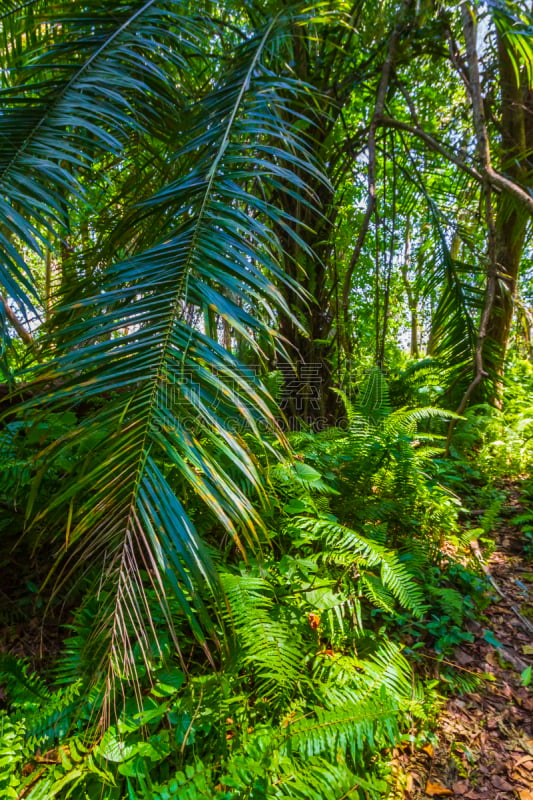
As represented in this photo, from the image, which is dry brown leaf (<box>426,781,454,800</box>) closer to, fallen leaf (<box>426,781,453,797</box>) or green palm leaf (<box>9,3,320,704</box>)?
fallen leaf (<box>426,781,453,797</box>)

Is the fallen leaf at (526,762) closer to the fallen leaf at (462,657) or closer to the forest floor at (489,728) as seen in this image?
the forest floor at (489,728)

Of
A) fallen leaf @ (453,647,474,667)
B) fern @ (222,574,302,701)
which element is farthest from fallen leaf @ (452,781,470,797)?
fern @ (222,574,302,701)

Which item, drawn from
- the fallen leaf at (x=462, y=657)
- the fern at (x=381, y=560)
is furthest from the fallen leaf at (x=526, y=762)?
the fern at (x=381, y=560)

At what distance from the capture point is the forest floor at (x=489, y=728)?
1.13 meters

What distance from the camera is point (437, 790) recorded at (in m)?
1.11

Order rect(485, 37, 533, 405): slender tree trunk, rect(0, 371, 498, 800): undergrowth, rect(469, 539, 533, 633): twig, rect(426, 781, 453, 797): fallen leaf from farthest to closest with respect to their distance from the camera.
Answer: rect(485, 37, 533, 405): slender tree trunk → rect(469, 539, 533, 633): twig → rect(426, 781, 453, 797): fallen leaf → rect(0, 371, 498, 800): undergrowth

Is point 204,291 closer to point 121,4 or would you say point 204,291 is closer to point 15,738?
point 15,738

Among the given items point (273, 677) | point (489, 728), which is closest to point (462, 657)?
point (489, 728)

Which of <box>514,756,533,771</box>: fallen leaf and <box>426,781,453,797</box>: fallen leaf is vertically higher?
<box>514,756,533,771</box>: fallen leaf

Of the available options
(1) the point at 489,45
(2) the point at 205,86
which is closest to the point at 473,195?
(1) the point at 489,45

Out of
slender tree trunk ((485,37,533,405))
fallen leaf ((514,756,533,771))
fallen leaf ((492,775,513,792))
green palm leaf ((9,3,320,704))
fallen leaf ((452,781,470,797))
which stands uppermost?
slender tree trunk ((485,37,533,405))

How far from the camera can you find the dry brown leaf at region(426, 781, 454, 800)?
1.11 metres

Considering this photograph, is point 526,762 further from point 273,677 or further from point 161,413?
point 161,413

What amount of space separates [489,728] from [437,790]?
0.29 meters
